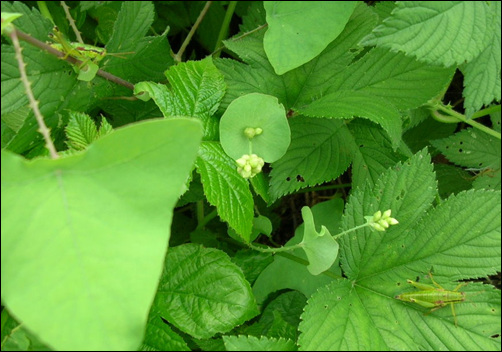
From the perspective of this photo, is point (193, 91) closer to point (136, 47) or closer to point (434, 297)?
point (136, 47)

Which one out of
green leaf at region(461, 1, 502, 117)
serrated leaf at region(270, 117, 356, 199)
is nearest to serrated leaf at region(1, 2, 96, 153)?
serrated leaf at region(270, 117, 356, 199)

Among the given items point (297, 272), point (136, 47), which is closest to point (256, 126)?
point (136, 47)

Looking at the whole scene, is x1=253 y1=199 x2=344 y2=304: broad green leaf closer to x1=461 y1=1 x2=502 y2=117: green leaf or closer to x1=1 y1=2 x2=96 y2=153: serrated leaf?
x1=461 y1=1 x2=502 y2=117: green leaf

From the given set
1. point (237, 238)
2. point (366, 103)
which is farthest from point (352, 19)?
point (237, 238)

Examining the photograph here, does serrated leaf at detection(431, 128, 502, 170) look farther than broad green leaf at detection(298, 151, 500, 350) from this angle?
Yes

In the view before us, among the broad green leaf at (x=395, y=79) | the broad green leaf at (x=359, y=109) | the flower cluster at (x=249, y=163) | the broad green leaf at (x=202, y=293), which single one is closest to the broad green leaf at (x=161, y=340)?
the broad green leaf at (x=202, y=293)

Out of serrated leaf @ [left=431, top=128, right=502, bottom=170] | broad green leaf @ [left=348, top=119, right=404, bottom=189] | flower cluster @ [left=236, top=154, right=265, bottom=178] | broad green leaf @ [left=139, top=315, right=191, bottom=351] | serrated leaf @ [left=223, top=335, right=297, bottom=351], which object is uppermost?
flower cluster @ [left=236, top=154, right=265, bottom=178]

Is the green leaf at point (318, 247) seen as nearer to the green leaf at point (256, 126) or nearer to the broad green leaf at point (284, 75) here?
the green leaf at point (256, 126)
